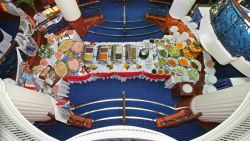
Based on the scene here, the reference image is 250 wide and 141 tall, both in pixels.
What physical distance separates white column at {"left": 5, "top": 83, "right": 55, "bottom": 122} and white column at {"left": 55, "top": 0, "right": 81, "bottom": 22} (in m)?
2.92

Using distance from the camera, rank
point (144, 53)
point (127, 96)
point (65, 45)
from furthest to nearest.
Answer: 1. point (127, 96)
2. point (65, 45)
3. point (144, 53)

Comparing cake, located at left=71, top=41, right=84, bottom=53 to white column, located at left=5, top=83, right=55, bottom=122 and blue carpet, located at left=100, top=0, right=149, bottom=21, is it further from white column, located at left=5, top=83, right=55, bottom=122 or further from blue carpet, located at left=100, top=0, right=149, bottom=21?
blue carpet, located at left=100, top=0, right=149, bottom=21

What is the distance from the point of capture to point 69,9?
7.40 meters

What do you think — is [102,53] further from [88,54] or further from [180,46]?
[180,46]

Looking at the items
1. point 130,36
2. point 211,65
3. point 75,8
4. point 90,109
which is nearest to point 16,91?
point 90,109

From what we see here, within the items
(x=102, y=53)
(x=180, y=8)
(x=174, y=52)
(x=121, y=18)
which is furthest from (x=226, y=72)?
(x=121, y=18)

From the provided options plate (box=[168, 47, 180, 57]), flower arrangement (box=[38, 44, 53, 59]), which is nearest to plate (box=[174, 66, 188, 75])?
plate (box=[168, 47, 180, 57])

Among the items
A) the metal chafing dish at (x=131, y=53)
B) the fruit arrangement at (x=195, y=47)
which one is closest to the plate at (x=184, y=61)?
the fruit arrangement at (x=195, y=47)

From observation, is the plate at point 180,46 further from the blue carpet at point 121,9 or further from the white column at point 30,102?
the white column at point 30,102

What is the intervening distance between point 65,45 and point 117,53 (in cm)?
158

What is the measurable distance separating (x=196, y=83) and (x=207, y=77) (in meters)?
0.36

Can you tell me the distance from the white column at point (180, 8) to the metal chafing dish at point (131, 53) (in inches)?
75.5

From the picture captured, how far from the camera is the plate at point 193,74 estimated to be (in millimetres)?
6832

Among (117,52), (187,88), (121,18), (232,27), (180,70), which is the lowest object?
(187,88)
